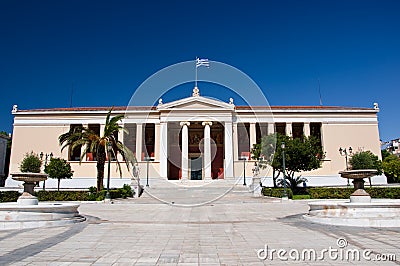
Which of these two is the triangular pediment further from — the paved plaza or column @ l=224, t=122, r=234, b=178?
the paved plaza

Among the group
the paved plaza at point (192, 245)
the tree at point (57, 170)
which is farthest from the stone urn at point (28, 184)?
the tree at point (57, 170)

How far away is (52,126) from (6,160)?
11163 millimetres

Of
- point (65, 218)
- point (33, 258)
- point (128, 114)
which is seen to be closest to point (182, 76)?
point (65, 218)

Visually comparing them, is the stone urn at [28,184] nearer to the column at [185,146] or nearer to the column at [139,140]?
the column at [185,146]

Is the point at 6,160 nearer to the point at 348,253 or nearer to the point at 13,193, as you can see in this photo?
the point at 13,193

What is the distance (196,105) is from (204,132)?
378 cm

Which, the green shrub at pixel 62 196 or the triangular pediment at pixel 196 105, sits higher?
the triangular pediment at pixel 196 105

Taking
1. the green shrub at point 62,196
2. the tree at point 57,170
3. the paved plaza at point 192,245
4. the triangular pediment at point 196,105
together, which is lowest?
the paved plaza at point 192,245

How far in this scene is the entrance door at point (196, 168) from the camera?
4400cm

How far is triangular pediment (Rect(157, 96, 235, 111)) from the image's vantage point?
4196 centimetres

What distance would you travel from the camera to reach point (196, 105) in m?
42.2

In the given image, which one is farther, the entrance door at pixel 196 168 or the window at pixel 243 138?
the entrance door at pixel 196 168

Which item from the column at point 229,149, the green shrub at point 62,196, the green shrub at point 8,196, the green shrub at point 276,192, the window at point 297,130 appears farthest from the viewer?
the window at point 297,130

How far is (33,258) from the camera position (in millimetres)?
5137
